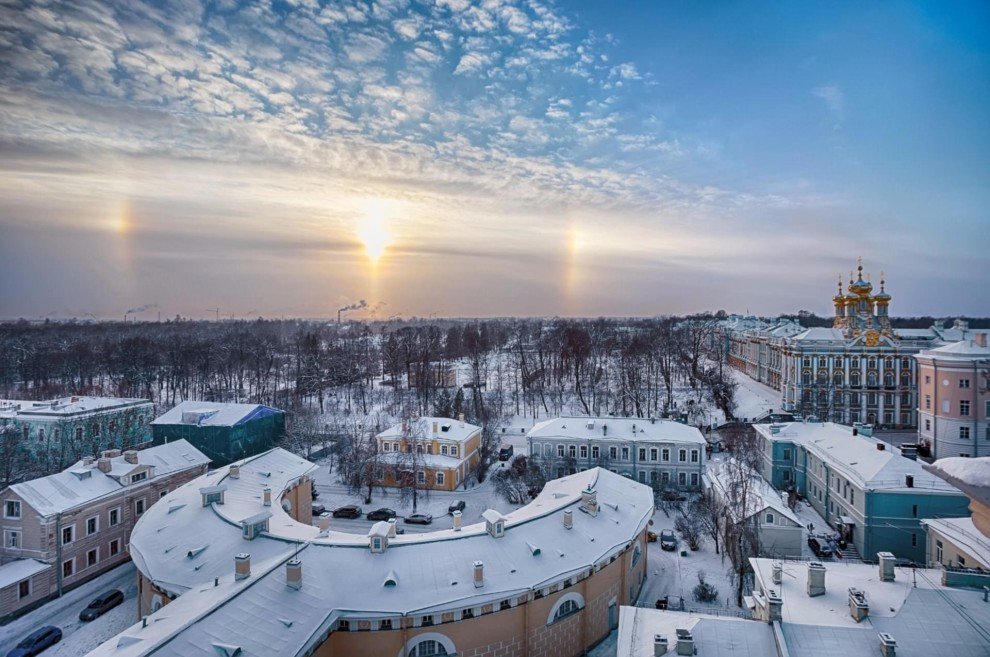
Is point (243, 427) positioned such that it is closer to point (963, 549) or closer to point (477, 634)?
point (477, 634)

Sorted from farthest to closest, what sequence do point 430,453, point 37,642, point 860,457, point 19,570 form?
point 430,453, point 860,457, point 19,570, point 37,642

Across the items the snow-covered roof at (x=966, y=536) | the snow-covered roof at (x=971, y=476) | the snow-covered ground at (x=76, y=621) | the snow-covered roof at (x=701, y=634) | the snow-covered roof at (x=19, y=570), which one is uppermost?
the snow-covered roof at (x=971, y=476)

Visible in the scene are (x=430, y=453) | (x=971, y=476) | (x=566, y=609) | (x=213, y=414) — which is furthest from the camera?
(x=213, y=414)

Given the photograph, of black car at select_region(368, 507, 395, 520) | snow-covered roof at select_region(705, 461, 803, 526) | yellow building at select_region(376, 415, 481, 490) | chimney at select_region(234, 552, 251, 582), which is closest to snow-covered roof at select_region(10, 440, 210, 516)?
black car at select_region(368, 507, 395, 520)

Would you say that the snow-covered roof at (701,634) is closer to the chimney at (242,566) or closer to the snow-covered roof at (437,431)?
the chimney at (242,566)

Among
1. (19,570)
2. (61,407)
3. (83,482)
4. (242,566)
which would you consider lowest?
(19,570)

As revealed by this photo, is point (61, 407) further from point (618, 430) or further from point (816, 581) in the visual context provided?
point (816, 581)

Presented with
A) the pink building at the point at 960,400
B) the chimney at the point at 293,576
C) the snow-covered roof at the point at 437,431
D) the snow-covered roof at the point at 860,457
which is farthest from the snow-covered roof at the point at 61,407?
the pink building at the point at 960,400

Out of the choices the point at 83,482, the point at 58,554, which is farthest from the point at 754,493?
the point at 83,482
